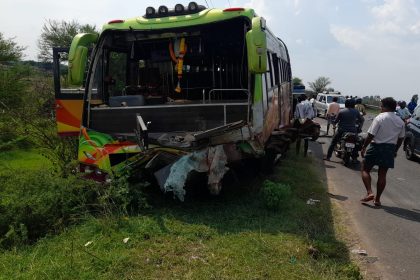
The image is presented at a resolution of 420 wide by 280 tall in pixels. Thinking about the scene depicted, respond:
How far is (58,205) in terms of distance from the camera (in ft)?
17.1

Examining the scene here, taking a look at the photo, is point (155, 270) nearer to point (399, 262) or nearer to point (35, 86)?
point (399, 262)

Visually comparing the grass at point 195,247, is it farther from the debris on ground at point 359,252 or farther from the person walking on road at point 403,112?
the person walking on road at point 403,112

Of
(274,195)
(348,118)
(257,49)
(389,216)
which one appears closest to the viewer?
(257,49)

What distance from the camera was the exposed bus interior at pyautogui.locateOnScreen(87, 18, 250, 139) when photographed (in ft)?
19.0

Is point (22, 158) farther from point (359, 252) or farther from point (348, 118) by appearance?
point (359, 252)

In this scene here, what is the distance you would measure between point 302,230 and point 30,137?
586cm

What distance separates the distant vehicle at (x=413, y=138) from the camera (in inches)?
438

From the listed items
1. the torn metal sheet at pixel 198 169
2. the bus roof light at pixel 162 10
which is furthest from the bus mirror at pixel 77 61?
the torn metal sheet at pixel 198 169

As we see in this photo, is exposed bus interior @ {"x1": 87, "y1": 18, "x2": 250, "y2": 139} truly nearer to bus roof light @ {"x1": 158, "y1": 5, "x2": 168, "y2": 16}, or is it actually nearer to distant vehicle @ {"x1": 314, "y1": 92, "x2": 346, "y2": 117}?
bus roof light @ {"x1": 158, "y1": 5, "x2": 168, "y2": 16}

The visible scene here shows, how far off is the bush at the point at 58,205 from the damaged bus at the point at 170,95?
1.12 ft

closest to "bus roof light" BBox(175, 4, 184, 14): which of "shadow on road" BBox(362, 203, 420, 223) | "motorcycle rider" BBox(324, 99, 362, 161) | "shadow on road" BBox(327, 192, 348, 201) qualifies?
"shadow on road" BBox(327, 192, 348, 201)

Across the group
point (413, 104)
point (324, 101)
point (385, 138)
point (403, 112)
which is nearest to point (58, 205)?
point (385, 138)

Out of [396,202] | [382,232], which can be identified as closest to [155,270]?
[382,232]

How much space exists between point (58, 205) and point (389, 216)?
4816 millimetres
